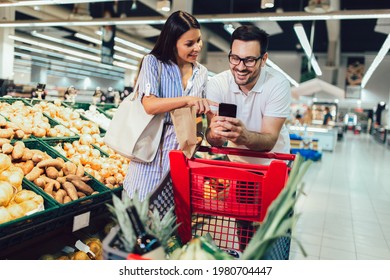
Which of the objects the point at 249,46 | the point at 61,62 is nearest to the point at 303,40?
the point at 249,46

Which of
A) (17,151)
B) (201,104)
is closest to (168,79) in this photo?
(201,104)

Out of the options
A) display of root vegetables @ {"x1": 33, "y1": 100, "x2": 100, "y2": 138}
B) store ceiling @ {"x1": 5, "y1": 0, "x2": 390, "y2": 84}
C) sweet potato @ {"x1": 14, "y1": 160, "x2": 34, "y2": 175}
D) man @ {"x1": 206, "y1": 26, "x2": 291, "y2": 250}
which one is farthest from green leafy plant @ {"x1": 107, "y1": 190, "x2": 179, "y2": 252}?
store ceiling @ {"x1": 5, "y1": 0, "x2": 390, "y2": 84}

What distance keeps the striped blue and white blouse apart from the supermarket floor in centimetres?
154

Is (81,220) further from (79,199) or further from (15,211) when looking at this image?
(15,211)

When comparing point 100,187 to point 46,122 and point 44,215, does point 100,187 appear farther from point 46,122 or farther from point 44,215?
point 46,122

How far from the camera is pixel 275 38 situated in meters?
18.2

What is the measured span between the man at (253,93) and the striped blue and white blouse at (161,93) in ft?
0.41

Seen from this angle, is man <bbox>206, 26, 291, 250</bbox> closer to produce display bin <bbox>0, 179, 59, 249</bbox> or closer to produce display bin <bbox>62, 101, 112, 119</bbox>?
produce display bin <bbox>0, 179, 59, 249</bbox>

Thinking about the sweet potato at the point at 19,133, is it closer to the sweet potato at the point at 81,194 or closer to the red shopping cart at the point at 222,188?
the sweet potato at the point at 81,194

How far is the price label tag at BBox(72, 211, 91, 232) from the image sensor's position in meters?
2.12

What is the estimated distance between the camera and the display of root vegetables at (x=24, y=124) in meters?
2.66

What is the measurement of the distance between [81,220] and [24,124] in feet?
3.78

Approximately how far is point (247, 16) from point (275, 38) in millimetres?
10499

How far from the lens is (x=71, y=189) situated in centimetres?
227
